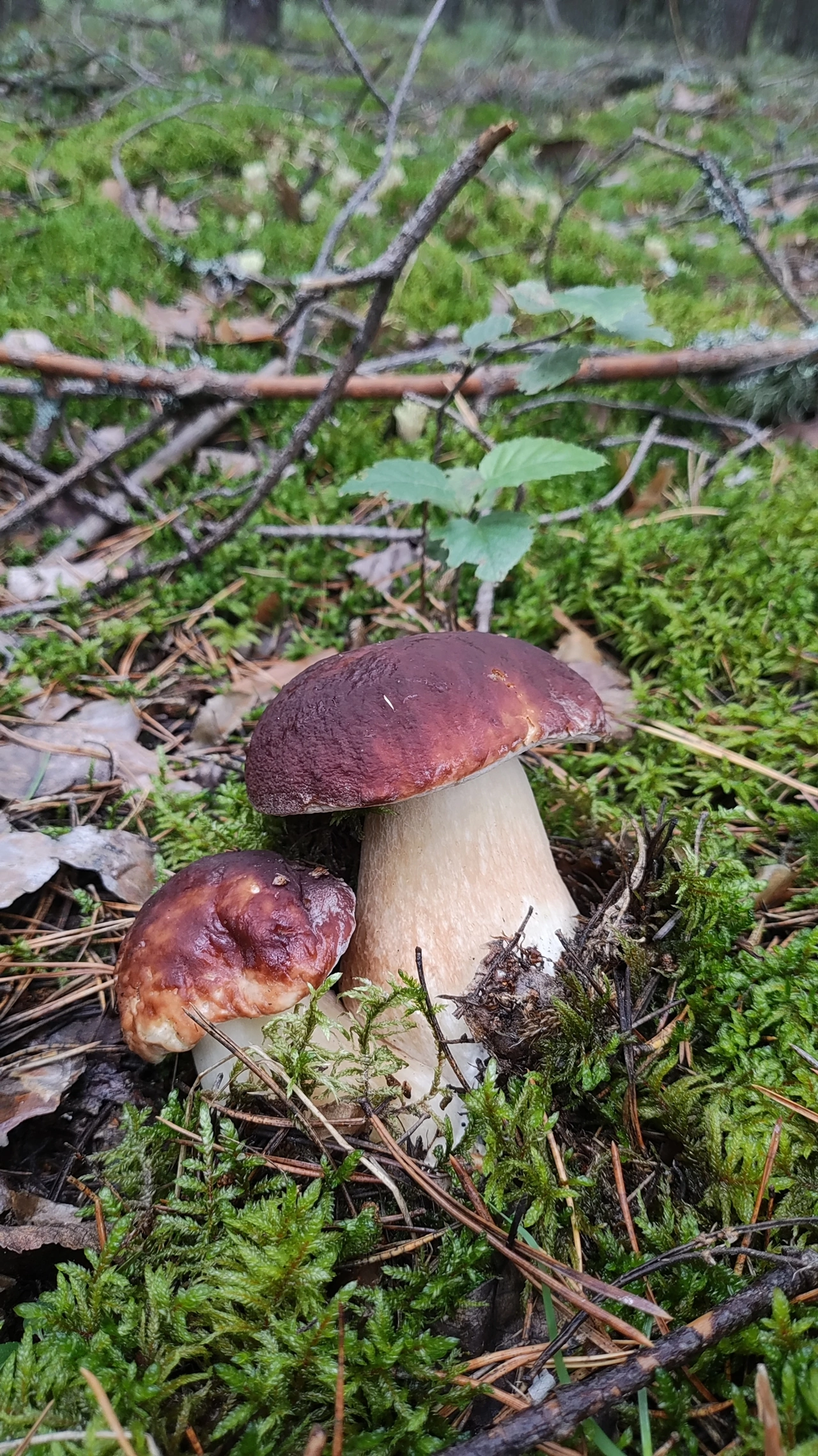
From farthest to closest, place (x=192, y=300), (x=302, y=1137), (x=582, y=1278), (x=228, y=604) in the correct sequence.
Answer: (x=192, y=300), (x=228, y=604), (x=302, y=1137), (x=582, y=1278)

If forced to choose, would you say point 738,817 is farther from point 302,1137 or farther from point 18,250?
point 18,250

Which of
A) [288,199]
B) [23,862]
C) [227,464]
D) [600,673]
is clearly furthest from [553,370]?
[288,199]

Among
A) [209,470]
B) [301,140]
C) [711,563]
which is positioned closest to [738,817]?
[711,563]

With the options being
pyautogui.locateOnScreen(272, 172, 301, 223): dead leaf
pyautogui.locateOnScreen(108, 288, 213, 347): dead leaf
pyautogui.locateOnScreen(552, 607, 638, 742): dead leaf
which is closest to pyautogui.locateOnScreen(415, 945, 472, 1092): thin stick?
pyautogui.locateOnScreen(552, 607, 638, 742): dead leaf

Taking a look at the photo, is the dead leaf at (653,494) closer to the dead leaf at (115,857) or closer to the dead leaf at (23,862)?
the dead leaf at (115,857)

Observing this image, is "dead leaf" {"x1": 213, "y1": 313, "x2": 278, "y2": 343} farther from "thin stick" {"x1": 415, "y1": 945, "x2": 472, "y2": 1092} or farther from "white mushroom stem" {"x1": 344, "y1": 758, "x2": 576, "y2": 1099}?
"thin stick" {"x1": 415, "y1": 945, "x2": 472, "y2": 1092}

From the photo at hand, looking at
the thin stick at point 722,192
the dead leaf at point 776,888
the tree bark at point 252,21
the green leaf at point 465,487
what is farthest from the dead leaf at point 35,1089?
the tree bark at point 252,21
